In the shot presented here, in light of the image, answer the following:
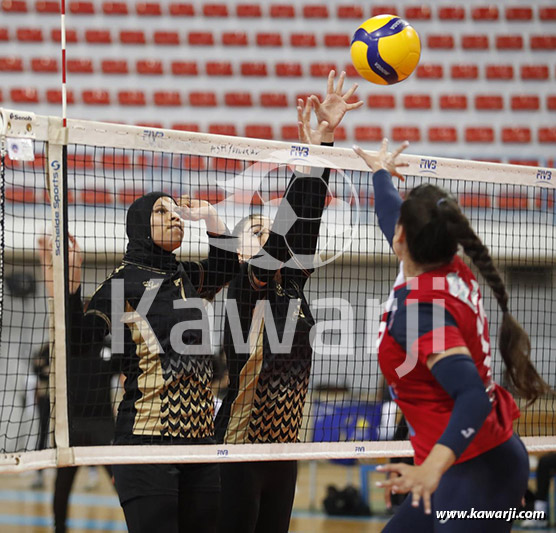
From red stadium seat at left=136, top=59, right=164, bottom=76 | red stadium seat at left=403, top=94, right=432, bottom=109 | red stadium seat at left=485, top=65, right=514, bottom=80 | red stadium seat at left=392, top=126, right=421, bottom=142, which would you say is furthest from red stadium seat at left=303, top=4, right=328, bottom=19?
red stadium seat at left=485, top=65, right=514, bottom=80

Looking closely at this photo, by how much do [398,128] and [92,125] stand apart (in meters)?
9.57

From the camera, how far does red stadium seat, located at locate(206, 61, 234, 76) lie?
12.8 metres

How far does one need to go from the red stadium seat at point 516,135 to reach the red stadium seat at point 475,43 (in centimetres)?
150

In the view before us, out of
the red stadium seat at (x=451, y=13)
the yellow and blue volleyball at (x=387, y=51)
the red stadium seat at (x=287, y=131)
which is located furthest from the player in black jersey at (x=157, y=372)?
the red stadium seat at (x=451, y=13)

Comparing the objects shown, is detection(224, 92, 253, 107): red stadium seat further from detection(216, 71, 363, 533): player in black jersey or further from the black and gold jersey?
the black and gold jersey

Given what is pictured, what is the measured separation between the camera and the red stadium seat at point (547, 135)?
1262 centimetres

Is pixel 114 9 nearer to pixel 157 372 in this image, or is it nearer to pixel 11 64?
pixel 11 64

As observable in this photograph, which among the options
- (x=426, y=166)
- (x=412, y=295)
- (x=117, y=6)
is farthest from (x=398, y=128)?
(x=412, y=295)

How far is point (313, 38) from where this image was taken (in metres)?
13.0

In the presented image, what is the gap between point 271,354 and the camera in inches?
157

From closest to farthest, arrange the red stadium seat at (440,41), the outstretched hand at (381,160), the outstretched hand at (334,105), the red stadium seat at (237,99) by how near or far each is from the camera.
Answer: the outstretched hand at (381,160) → the outstretched hand at (334,105) → the red stadium seat at (237,99) → the red stadium seat at (440,41)

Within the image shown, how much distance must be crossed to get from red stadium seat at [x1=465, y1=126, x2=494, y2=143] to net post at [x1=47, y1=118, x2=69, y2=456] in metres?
10.0

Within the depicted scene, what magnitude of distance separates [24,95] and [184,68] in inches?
104

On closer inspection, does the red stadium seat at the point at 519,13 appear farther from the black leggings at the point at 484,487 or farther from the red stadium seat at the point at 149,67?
the black leggings at the point at 484,487
